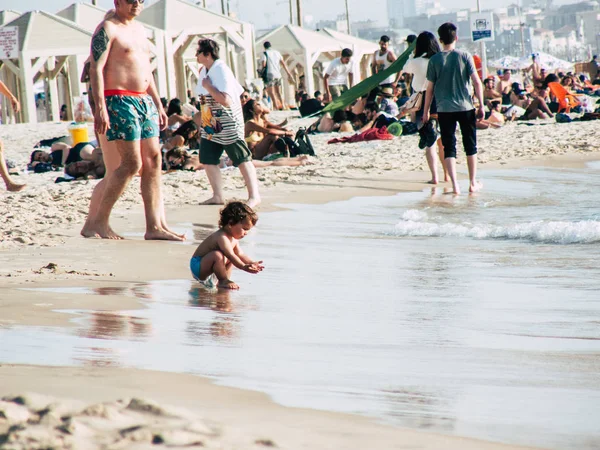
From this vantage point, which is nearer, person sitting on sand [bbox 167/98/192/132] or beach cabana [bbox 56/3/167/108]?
person sitting on sand [bbox 167/98/192/132]

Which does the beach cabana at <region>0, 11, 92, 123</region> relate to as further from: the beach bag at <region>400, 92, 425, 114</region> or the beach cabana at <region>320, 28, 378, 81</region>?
the beach bag at <region>400, 92, 425, 114</region>

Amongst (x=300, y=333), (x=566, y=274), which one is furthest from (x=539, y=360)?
(x=566, y=274)

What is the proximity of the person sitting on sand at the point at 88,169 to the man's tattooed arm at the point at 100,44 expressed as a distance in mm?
5254

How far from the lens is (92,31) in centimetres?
2278

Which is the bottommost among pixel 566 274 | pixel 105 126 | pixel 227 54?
pixel 566 274

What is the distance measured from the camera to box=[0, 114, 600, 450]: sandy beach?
1.89 meters

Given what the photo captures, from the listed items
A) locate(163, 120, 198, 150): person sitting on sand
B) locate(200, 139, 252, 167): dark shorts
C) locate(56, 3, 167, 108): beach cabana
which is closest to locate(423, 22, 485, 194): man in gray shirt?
locate(200, 139, 252, 167): dark shorts

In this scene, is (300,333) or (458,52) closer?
(300,333)

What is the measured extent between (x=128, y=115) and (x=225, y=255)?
1.55 m

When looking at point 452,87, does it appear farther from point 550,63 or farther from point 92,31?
point 550,63

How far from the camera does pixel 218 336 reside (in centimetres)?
318

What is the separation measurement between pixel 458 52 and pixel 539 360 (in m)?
5.75

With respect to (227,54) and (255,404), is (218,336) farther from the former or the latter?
(227,54)

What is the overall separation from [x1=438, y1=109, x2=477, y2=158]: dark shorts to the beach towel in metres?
5.77
